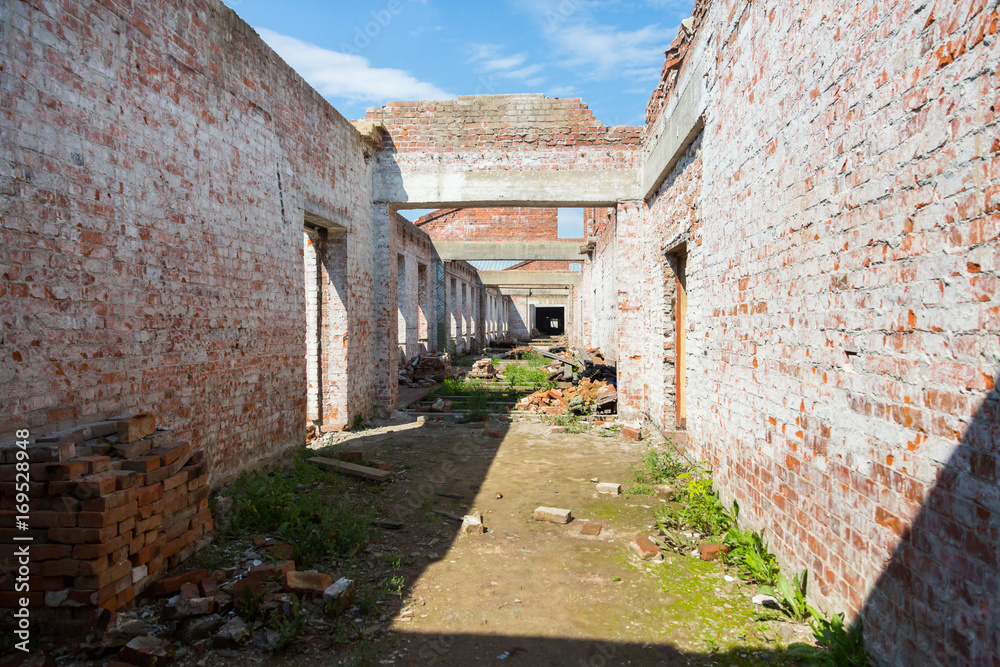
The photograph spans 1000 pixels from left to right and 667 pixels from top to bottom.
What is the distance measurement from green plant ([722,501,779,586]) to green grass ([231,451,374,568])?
9.65 feet

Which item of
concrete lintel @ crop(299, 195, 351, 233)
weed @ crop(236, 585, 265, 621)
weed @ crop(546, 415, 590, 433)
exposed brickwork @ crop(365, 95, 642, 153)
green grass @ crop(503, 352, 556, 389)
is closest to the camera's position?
weed @ crop(236, 585, 265, 621)

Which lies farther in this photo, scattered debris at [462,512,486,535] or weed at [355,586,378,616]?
scattered debris at [462,512,486,535]

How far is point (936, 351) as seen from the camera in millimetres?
2354

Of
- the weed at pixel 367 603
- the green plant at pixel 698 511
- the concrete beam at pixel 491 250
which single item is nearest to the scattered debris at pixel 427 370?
the concrete beam at pixel 491 250

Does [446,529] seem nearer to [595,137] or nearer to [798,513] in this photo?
[798,513]

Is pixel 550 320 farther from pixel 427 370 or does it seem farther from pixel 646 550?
pixel 646 550

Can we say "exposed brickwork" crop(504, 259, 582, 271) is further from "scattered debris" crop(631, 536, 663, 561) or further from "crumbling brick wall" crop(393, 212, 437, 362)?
"scattered debris" crop(631, 536, 663, 561)

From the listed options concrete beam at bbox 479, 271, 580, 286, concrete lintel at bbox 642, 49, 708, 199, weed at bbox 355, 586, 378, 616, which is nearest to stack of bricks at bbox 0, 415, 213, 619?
weed at bbox 355, 586, 378, 616

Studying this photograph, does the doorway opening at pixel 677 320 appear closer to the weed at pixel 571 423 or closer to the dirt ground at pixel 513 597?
the weed at pixel 571 423

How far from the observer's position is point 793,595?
3.47 metres

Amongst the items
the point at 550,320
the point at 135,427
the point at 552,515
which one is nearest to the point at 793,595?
the point at 552,515

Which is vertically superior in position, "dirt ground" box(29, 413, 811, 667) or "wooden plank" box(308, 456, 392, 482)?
"wooden plank" box(308, 456, 392, 482)

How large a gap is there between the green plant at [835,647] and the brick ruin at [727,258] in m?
0.09

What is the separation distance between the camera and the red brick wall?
27578 millimetres
